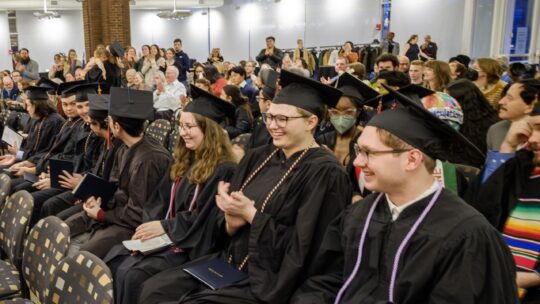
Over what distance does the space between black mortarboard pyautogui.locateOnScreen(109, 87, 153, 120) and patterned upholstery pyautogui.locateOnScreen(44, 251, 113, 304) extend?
1.97 metres

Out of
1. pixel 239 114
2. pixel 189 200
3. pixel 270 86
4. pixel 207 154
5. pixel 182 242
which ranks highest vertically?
pixel 270 86

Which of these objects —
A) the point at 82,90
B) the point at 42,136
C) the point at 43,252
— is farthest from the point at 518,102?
the point at 42,136

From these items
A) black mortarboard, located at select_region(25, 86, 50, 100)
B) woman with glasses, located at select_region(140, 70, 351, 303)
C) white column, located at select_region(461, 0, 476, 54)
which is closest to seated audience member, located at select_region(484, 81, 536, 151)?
woman with glasses, located at select_region(140, 70, 351, 303)

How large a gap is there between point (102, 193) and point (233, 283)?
1.79 meters

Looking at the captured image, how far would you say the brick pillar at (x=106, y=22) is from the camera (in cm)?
1598

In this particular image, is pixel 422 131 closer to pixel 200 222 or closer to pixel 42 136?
pixel 200 222

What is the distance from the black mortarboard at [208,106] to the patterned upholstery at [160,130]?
2.81 metres

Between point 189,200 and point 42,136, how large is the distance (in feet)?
12.6

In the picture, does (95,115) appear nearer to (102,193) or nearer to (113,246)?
(102,193)

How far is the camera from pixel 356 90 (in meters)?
3.70

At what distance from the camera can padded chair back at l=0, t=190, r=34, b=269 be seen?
328 centimetres

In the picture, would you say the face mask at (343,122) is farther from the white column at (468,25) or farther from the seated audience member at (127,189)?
the white column at (468,25)

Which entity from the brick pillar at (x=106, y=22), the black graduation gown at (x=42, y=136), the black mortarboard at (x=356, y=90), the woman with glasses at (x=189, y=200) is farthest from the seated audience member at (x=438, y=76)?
the brick pillar at (x=106, y=22)

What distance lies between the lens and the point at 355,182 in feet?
11.8
